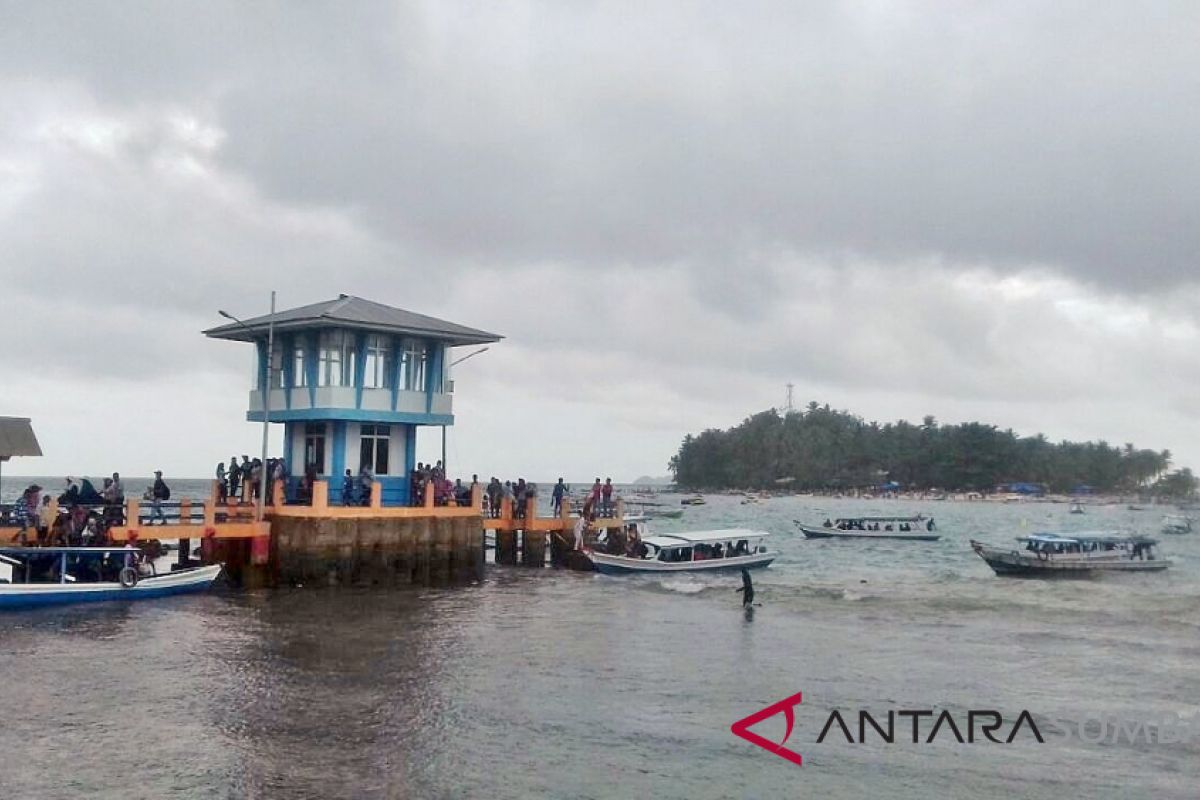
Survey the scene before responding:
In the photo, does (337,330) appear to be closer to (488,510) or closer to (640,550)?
(488,510)

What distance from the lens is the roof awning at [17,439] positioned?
31.8 meters

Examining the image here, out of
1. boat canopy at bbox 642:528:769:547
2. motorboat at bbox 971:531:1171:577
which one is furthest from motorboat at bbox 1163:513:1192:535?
boat canopy at bbox 642:528:769:547

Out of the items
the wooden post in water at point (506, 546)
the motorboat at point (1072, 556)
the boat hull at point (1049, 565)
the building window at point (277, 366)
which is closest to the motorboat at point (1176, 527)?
the motorboat at point (1072, 556)

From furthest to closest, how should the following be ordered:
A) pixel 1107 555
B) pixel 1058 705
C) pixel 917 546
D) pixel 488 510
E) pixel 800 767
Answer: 1. pixel 917 546
2. pixel 1107 555
3. pixel 488 510
4. pixel 1058 705
5. pixel 800 767

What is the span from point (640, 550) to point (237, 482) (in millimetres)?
14979

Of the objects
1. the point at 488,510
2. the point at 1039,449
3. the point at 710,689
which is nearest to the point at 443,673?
the point at 710,689

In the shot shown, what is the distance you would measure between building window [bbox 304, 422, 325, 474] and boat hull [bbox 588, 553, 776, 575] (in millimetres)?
10806

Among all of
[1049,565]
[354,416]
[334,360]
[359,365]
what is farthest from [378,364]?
[1049,565]

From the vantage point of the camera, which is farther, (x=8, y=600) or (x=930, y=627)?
(x=930, y=627)

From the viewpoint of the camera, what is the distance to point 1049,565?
4719 centimetres

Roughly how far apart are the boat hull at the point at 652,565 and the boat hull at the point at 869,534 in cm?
3300

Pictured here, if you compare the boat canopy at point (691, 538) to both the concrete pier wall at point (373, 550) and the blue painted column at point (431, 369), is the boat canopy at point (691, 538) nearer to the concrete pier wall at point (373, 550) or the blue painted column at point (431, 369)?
the concrete pier wall at point (373, 550)

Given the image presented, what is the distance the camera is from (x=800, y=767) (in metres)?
15.1

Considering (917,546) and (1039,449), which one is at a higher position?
(1039,449)
